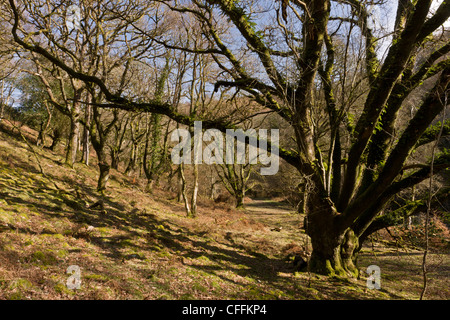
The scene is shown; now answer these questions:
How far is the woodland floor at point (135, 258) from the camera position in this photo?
3803mm

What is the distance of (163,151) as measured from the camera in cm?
1933

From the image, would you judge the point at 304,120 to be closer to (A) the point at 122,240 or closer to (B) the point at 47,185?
(A) the point at 122,240

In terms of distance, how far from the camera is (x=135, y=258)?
5.41m

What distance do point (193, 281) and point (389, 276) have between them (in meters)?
5.83

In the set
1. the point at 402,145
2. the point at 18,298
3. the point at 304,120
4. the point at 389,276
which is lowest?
the point at 389,276

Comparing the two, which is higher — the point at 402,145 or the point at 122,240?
the point at 402,145

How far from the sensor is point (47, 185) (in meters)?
8.55

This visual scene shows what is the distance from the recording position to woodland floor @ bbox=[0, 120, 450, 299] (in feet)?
12.5

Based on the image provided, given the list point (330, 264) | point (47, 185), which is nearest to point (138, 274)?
point (330, 264)
